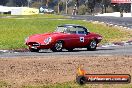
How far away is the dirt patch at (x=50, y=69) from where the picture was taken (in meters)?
12.0

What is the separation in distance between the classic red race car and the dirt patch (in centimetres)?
577

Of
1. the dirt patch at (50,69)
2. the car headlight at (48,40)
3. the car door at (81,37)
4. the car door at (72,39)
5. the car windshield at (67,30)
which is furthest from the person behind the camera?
the car door at (81,37)

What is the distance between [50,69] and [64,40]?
8.86m

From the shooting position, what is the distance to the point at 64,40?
75.0ft

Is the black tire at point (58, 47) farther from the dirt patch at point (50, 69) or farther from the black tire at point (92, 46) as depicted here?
the dirt patch at point (50, 69)

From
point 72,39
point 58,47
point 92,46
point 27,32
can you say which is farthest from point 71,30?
point 27,32

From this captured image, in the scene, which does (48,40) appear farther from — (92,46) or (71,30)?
(92,46)

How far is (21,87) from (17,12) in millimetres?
118062

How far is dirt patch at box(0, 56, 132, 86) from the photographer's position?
39.4ft

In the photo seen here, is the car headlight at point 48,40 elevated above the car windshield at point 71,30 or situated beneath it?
situated beneath

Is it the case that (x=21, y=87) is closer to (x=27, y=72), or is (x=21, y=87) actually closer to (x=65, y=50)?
(x=27, y=72)

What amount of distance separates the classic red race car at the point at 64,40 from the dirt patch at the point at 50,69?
577 cm

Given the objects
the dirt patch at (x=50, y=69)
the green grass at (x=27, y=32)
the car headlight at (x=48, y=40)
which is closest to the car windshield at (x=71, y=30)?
the car headlight at (x=48, y=40)

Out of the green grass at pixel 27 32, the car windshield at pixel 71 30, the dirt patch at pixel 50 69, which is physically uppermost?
the car windshield at pixel 71 30
